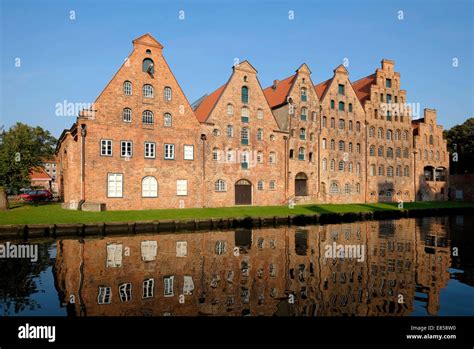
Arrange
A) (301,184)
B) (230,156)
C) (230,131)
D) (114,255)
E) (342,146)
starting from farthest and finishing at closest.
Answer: (342,146), (301,184), (230,131), (230,156), (114,255)

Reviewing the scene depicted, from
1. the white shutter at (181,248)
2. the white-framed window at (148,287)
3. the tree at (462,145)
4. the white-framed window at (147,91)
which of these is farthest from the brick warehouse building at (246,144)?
the white-framed window at (148,287)

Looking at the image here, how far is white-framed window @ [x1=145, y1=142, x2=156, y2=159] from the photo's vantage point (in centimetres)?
3148

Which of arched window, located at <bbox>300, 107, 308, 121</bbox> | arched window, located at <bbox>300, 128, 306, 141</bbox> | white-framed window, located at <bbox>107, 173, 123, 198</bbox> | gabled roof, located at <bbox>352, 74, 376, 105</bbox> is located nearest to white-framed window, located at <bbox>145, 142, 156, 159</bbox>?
white-framed window, located at <bbox>107, 173, 123, 198</bbox>

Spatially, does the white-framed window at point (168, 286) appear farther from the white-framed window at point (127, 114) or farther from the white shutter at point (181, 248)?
the white-framed window at point (127, 114)

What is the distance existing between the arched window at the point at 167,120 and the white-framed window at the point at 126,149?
4.22 meters

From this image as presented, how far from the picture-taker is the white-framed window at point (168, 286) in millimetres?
9461

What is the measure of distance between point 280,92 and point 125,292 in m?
39.5

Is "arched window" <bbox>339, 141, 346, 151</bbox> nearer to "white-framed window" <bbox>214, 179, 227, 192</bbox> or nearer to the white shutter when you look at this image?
"white-framed window" <bbox>214, 179, 227, 192</bbox>

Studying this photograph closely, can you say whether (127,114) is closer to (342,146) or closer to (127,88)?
(127,88)

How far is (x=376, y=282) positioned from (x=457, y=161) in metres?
68.0

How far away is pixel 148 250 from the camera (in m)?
15.8

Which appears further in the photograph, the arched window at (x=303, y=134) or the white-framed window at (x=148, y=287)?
the arched window at (x=303, y=134)

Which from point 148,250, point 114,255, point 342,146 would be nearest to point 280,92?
point 342,146
